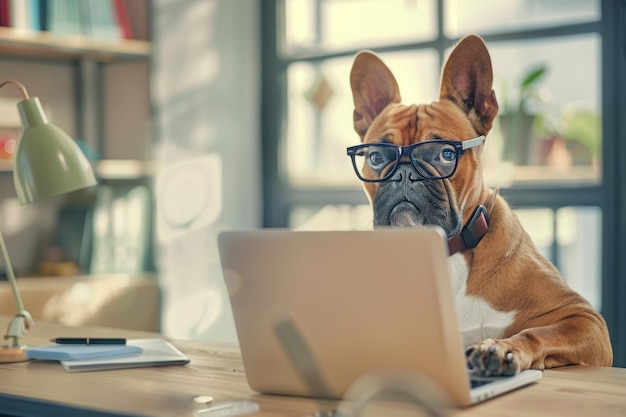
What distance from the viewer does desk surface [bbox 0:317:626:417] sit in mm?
1390

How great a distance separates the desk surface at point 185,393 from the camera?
4.56 ft

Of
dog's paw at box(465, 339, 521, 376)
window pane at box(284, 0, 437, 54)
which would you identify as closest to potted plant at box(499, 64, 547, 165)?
window pane at box(284, 0, 437, 54)

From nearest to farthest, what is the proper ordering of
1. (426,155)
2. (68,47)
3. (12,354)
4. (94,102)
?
(12,354), (426,155), (68,47), (94,102)

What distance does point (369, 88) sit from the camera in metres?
2.39

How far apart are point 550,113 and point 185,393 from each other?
2685 mm

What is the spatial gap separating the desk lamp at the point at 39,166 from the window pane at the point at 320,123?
2.57m

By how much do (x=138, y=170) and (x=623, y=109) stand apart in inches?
80.1

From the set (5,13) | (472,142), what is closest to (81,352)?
(472,142)

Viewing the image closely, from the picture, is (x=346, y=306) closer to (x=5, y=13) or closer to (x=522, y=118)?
(x=522, y=118)

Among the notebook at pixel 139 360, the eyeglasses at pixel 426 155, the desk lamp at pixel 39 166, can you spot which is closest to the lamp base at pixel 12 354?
the desk lamp at pixel 39 166

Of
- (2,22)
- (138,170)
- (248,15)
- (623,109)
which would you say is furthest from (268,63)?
(623,109)

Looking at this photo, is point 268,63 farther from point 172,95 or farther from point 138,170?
point 138,170

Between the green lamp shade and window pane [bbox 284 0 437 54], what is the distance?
2.55 metres

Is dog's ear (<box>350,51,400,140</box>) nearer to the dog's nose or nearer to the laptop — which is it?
the dog's nose
